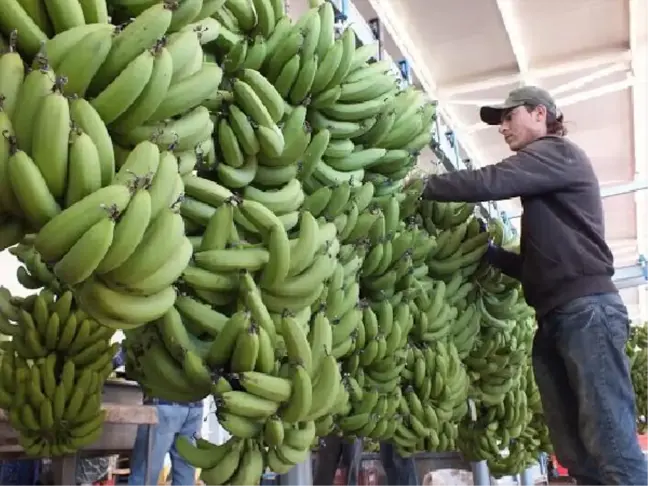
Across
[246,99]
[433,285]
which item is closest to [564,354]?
[433,285]

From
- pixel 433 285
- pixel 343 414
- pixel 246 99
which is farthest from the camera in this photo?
pixel 433 285

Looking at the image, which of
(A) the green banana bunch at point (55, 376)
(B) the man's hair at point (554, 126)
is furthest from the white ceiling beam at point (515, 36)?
(A) the green banana bunch at point (55, 376)

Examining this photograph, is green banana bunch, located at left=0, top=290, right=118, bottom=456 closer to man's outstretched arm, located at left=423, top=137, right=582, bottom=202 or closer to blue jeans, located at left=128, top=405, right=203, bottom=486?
blue jeans, located at left=128, top=405, right=203, bottom=486

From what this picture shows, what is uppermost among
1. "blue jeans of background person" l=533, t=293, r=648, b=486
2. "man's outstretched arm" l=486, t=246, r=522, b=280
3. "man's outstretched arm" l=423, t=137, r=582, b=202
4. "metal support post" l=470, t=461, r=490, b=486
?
"man's outstretched arm" l=423, t=137, r=582, b=202

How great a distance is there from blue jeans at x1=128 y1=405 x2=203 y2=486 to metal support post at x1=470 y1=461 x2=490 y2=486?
1.34 meters

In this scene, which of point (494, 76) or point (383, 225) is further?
point (494, 76)

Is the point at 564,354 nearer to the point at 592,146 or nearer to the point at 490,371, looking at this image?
the point at 490,371

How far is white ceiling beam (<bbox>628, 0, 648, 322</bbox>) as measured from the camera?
5652mm

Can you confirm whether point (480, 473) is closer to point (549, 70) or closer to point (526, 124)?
point (526, 124)

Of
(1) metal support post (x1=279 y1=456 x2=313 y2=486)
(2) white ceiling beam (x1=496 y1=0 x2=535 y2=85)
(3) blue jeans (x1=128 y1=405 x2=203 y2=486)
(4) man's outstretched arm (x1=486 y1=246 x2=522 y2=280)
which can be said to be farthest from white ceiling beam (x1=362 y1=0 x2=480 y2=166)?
(1) metal support post (x1=279 y1=456 x2=313 y2=486)

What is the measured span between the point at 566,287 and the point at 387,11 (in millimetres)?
3777

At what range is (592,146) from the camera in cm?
814

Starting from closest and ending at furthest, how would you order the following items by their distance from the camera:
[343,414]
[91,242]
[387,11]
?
1. [91,242]
2. [343,414]
3. [387,11]

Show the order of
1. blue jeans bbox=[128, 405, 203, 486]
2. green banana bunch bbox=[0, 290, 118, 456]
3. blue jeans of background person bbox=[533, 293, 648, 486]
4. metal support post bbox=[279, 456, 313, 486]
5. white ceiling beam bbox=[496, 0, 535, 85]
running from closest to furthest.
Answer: metal support post bbox=[279, 456, 313, 486], blue jeans of background person bbox=[533, 293, 648, 486], green banana bunch bbox=[0, 290, 118, 456], blue jeans bbox=[128, 405, 203, 486], white ceiling beam bbox=[496, 0, 535, 85]
